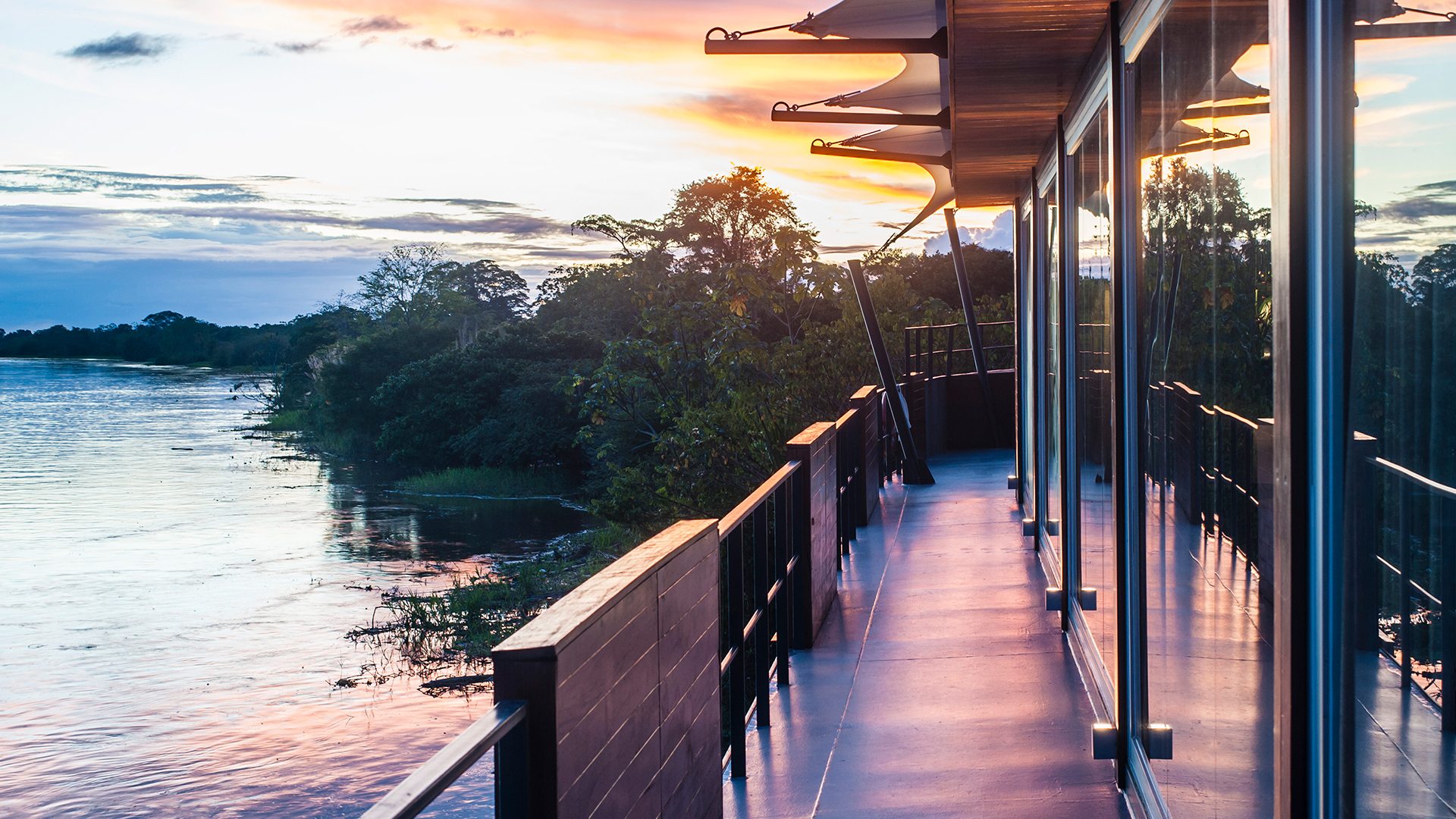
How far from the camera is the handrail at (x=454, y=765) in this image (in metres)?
1.39

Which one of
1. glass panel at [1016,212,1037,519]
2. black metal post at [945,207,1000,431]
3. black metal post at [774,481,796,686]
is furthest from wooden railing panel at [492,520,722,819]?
black metal post at [945,207,1000,431]

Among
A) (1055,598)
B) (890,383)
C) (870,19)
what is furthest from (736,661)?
(890,383)

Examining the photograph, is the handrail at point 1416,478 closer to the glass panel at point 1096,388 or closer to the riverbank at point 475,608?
the glass panel at point 1096,388

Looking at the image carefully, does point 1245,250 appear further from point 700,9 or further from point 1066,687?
point 700,9

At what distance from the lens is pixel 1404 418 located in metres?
1.29

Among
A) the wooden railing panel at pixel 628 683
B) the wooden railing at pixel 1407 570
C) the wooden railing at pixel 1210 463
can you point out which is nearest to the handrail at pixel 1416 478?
the wooden railing at pixel 1407 570

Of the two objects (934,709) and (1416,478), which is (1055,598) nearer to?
(934,709)

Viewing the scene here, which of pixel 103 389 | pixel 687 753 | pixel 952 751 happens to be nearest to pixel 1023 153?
pixel 952 751

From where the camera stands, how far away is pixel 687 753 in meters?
3.25

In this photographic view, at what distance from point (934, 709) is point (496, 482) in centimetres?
3967

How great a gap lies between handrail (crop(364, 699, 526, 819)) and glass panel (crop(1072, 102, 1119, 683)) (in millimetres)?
2445

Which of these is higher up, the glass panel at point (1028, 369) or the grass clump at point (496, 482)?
the glass panel at point (1028, 369)

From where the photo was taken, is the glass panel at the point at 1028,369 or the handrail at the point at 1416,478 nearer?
the handrail at the point at 1416,478

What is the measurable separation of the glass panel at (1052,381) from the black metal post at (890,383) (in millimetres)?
2961
